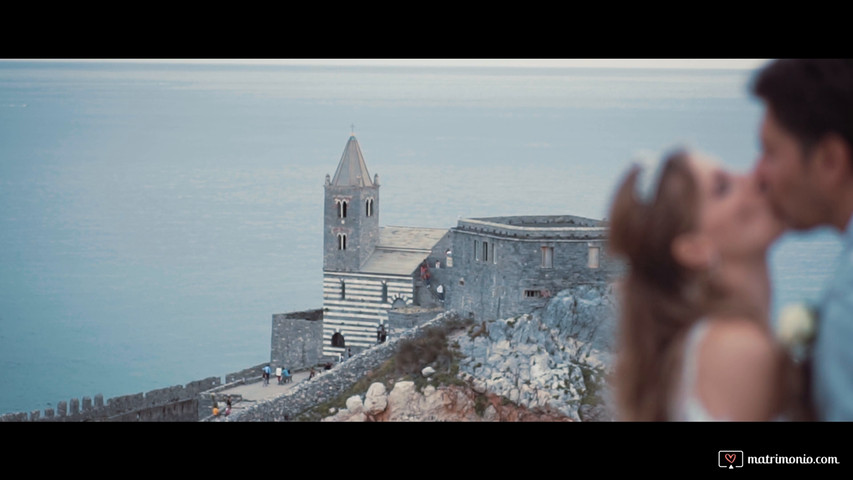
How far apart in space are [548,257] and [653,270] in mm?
21085

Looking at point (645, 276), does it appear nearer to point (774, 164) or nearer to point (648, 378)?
point (648, 378)

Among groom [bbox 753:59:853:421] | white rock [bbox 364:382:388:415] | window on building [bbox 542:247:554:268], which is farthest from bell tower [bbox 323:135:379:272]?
groom [bbox 753:59:853:421]

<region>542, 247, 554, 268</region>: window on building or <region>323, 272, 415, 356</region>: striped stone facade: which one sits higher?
<region>542, 247, 554, 268</region>: window on building

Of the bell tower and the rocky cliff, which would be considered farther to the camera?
the bell tower

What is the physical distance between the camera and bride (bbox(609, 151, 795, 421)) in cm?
443

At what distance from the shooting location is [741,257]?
452 cm

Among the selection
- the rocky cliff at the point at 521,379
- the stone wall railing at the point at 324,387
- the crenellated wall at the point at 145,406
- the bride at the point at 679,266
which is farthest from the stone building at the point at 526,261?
the bride at the point at 679,266
